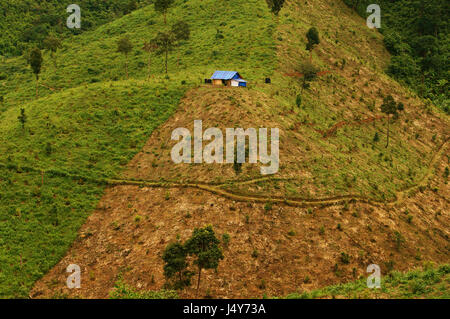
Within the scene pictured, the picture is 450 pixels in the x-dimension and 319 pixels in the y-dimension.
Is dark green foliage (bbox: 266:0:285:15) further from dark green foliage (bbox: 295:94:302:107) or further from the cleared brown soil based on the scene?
the cleared brown soil

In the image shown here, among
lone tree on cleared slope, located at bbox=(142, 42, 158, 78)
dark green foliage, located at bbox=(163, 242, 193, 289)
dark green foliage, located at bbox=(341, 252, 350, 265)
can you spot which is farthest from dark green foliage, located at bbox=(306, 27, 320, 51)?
dark green foliage, located at bbox=(163, 242, 193, 289)

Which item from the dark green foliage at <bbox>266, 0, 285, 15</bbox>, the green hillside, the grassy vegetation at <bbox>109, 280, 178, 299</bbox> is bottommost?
the grassy vegetation at <bbox>109, 280, 178, 299</bbox>

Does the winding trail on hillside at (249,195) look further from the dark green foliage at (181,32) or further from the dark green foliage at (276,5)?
the dark green foliage at (276,5)

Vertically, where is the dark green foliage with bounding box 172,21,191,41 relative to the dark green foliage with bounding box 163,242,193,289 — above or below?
above

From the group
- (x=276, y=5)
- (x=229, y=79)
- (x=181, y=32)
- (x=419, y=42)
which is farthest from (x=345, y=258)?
(x=419, y=42)

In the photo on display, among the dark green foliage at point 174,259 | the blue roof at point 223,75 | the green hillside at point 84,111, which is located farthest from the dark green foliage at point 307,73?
the dark green foliage at point 174,259

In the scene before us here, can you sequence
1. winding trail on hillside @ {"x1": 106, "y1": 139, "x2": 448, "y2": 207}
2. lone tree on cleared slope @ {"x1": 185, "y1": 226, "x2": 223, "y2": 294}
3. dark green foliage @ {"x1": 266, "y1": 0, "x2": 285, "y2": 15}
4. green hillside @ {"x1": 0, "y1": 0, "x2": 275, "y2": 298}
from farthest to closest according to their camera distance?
dark green foliage @ {"x1": 266, "y1": 0, "x2": 285, "y2": 15}
winding trail on hillside @ {"x1": 106, "y1": 139, "x2": 448, "y2": 207}
green hillside @ {"x1": 0, "y1": 0, "x2": 275, "y2": 298}
lone tree on cleared slope @ {"x1": 185, "y1": 226, "x2": 223, "y2": 294}

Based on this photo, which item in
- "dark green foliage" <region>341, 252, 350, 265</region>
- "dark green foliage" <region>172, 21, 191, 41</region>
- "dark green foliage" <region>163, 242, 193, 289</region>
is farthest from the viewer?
"dark green foliage" <region>172, 21, 191, 41</region>
